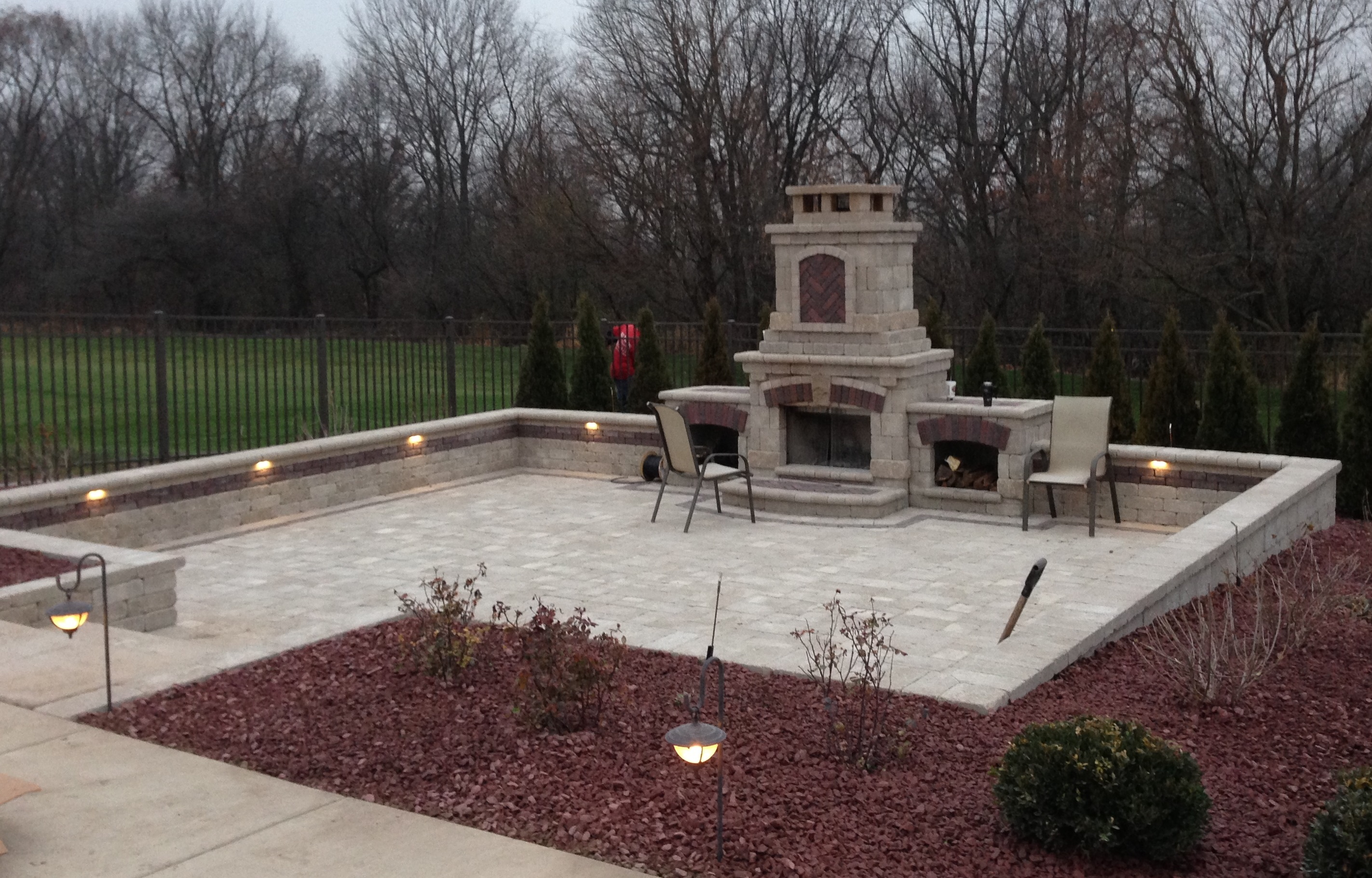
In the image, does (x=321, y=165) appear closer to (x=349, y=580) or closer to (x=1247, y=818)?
(x=349, y=580)

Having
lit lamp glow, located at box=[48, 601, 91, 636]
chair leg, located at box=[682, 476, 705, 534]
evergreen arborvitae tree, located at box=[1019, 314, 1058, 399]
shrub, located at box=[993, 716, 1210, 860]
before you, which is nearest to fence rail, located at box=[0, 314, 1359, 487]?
evergreen arborvitae tree, located at box=[1019, 314, 1058, 399]

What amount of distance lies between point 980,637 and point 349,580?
167 inches

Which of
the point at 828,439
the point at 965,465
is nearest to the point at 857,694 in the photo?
the point at 965,465

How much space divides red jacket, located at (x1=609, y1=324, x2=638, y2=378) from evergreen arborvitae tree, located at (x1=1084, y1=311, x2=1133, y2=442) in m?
5.13

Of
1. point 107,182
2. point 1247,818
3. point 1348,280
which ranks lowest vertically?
point 1247,818

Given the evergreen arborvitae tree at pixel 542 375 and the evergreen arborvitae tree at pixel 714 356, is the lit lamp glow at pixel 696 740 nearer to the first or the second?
the evergreen arborvitae tree at pixel 714 356

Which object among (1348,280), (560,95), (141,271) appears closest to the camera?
(1348,280)

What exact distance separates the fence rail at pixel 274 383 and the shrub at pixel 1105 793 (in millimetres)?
7940

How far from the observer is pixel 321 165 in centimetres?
3706

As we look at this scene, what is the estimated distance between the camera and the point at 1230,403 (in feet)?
41.1

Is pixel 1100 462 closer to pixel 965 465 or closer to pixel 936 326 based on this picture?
pixel 965 465

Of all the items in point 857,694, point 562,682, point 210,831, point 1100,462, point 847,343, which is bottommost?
point 210,831

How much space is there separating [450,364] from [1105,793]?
37.8ft

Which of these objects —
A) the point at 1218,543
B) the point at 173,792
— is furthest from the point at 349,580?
the point at 1218,543
